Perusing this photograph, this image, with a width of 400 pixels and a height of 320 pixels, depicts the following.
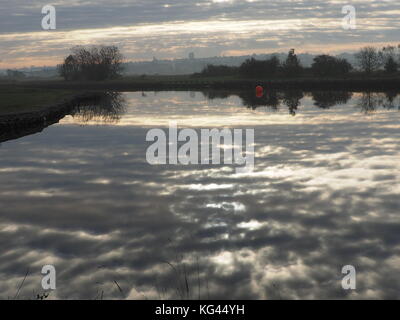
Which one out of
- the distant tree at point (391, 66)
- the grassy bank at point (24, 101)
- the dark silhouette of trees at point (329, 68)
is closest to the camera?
the grassy bank at point (24, 101)

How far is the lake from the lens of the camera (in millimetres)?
12047

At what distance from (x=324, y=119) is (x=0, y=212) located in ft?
133

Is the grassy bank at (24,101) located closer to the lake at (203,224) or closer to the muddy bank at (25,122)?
the muddy bank at (25,122)

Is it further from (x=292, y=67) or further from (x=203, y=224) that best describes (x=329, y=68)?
(x=203, y=224)

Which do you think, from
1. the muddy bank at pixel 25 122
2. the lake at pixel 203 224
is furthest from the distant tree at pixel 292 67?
the lake at pixel 203 224

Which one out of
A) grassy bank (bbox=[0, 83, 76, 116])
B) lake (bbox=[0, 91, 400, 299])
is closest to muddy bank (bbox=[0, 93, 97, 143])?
grassy bank (bbox=[0, 83, 76, 116])

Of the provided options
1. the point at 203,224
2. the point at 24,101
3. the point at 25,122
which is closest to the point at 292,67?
the point at 24,101

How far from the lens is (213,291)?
11.5m

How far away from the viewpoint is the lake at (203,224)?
1205cm

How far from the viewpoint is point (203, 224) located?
17.0m

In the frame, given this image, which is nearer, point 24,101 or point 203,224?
point 203,224

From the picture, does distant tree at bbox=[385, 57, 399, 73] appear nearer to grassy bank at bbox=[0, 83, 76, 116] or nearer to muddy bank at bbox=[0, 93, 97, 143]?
grassy bank at bbox=[0, 83, 76, 116]
